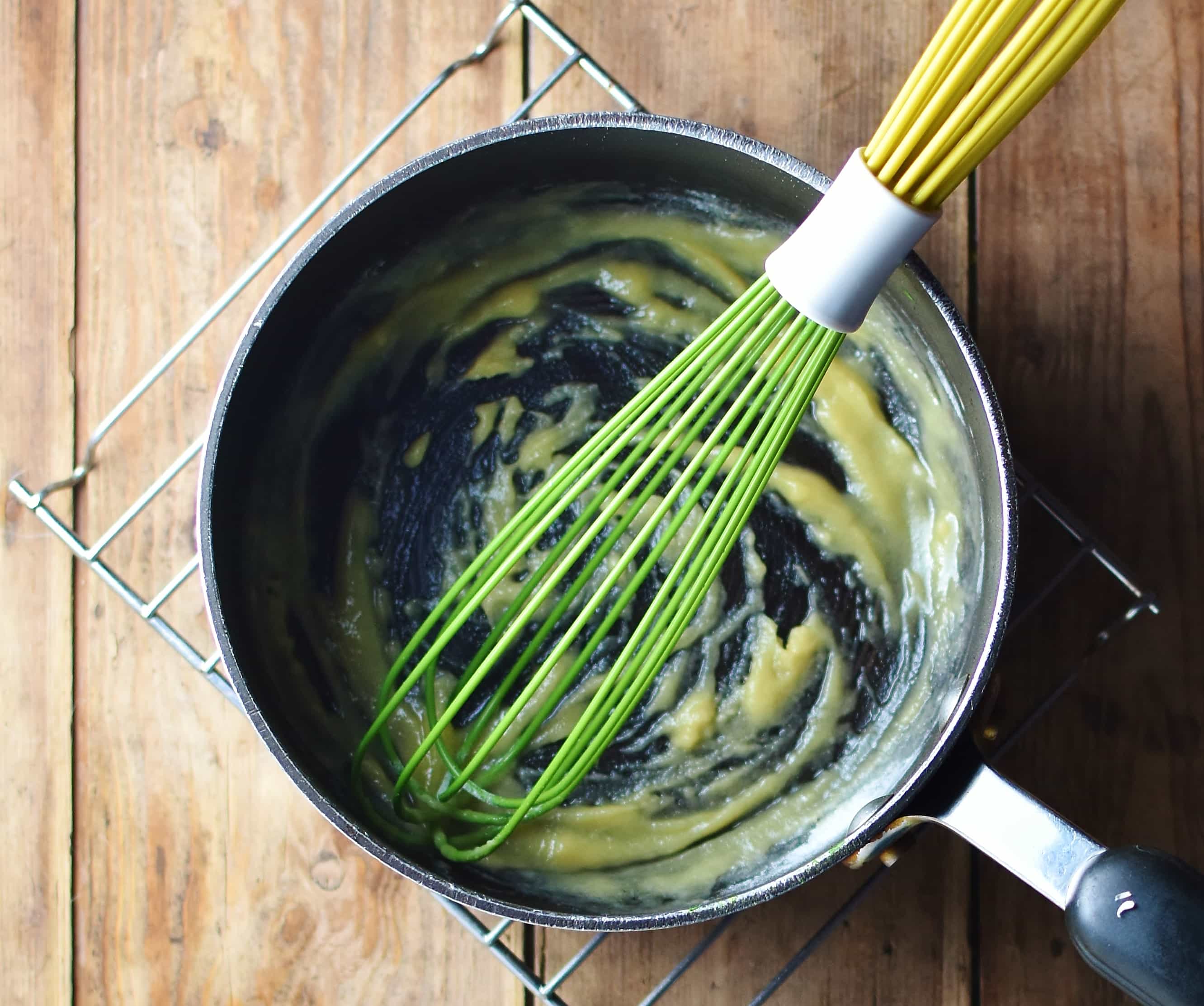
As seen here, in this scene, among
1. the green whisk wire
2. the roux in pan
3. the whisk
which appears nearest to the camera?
the whisk

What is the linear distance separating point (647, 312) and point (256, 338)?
0.23 metres

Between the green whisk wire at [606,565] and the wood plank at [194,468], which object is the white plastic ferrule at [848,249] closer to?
the green whisk wire at [606,565]

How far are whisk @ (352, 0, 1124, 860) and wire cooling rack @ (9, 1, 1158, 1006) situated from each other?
97 mm

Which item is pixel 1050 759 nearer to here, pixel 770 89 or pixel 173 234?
pixel 770 89

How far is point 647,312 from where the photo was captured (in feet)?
2.13

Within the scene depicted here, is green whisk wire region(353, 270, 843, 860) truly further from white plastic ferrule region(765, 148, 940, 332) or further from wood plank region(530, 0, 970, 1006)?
wood plank region(530, 0, 970, 1006)

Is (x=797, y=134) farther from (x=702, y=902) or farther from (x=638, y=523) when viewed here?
(x=702, y=902)

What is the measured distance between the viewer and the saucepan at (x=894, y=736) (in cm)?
43

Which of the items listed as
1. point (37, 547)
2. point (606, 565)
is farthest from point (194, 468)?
point (606, 565)

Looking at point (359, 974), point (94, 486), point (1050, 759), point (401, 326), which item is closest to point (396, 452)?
point (401, 326)

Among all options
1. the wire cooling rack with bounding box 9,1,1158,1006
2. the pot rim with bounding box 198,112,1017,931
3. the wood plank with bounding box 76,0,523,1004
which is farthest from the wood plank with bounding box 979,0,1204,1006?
the wood plank with bounding box 76,0,523,1004

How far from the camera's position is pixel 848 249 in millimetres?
433

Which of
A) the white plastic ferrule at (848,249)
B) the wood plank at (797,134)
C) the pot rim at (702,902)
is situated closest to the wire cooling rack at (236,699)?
the wood plank at (797,134)

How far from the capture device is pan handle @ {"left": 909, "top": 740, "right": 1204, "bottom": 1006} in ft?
1.38
